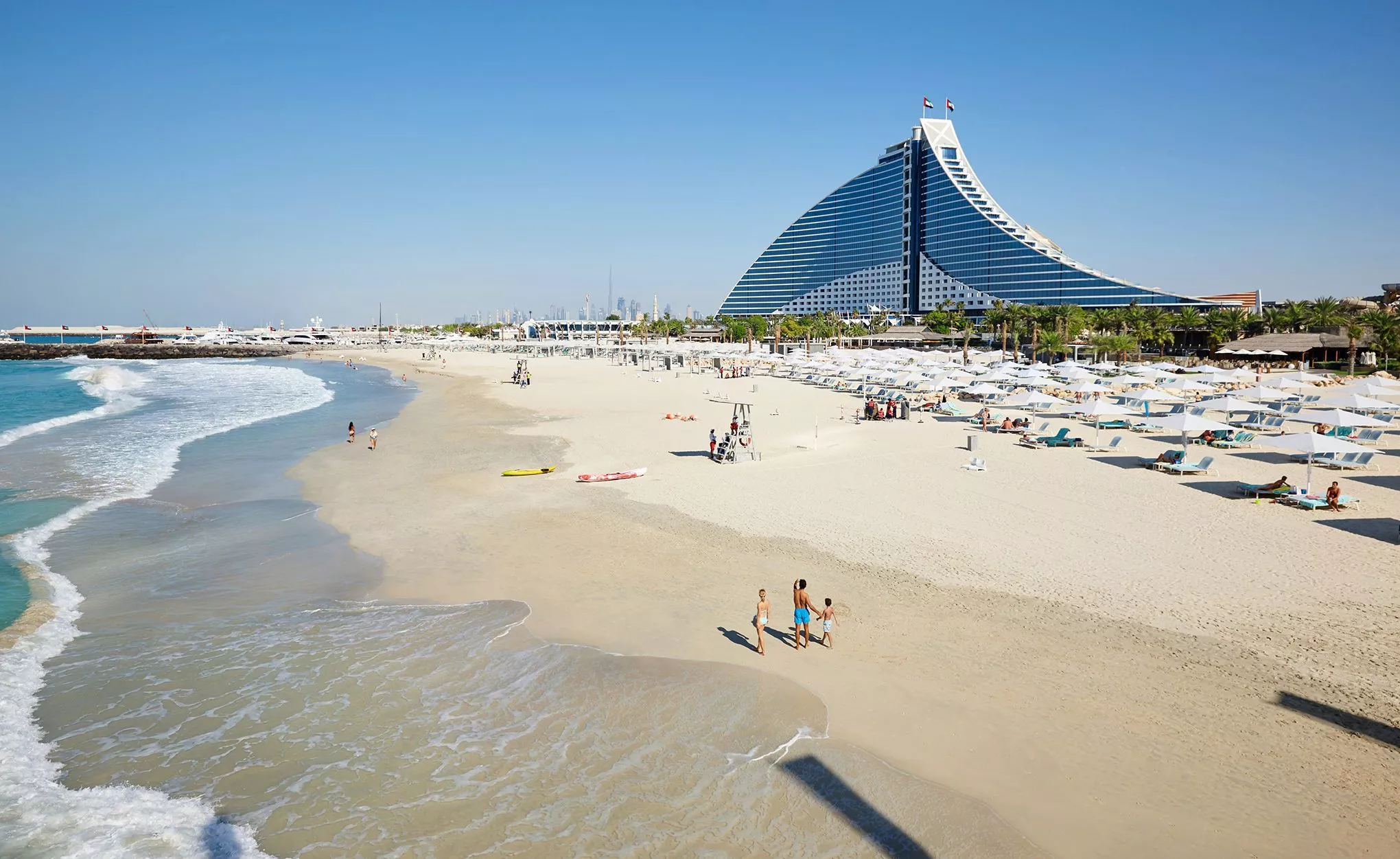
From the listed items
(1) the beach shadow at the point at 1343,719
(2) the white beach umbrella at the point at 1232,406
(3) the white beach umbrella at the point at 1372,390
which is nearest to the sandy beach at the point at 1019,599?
(1) the beach shadow at the point at 1343,719

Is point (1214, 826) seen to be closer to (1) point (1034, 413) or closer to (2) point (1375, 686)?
(2) point (1375, 686)

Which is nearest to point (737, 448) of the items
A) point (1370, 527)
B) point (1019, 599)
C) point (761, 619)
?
point (1019, 599)

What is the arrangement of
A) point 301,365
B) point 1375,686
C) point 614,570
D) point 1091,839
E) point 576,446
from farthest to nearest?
point 301,365 < point 576,446 < point 614,570 < point 1375,686 < point 1091,839

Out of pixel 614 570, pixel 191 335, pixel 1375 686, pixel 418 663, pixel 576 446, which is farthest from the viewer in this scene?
pixel 191 335

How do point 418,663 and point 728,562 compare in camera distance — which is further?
point 728,562

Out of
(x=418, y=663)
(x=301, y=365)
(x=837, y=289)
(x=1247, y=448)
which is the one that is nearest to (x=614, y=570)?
(x=418, y=663)

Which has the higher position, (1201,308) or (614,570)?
(1201,308)

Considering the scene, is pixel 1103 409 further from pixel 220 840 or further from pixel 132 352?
pixel 132 352
